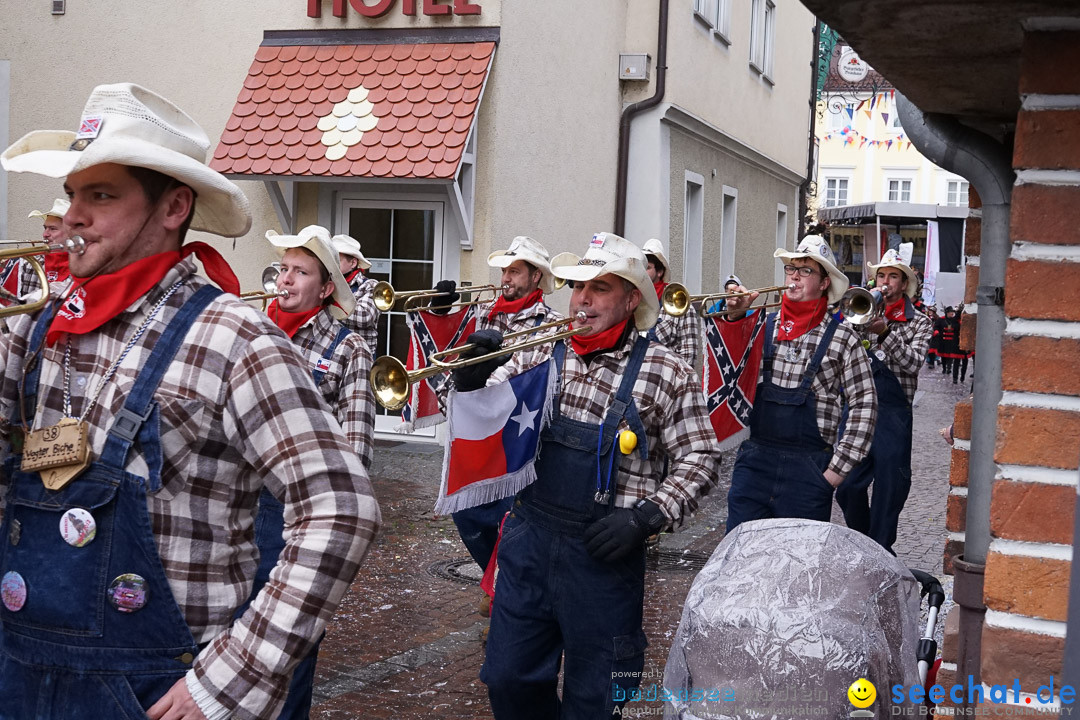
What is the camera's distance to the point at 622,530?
4195 mm

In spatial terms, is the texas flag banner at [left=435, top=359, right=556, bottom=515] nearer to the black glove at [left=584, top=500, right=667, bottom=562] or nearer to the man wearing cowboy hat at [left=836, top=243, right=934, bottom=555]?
the black glove at [left=584, top=500, right=667, bottom=562]

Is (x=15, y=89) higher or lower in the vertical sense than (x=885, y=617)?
higher

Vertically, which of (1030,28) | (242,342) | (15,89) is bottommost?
(242,342)

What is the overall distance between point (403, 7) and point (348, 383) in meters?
8.46

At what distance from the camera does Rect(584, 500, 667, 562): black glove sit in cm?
419

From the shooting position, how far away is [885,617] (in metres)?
3.21

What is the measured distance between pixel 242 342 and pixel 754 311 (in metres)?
5.47

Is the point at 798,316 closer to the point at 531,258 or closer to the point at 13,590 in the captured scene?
the point at 531,258

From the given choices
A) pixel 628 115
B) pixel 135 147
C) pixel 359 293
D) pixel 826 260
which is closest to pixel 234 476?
pixel 135 147

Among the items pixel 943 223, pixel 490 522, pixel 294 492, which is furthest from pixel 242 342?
pixel 943 223

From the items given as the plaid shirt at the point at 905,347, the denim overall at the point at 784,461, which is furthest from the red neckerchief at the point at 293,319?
the plaid shirt at the point at 905,347

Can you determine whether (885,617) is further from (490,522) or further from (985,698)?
(490,522)

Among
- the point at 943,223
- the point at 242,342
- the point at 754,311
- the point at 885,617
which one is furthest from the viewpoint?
the point at 943,223

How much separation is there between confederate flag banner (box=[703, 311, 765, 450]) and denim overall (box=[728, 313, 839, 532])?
3.5 inches
